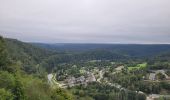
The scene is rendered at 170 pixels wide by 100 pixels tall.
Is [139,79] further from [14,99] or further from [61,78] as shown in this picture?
[14,99]

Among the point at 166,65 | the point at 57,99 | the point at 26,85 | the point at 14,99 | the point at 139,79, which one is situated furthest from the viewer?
the point at 166,65

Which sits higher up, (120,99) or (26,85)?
(26,85)

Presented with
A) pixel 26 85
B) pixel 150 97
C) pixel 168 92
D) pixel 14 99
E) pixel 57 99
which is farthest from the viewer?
pixel 168 92

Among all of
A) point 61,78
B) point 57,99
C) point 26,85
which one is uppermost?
point 26,85

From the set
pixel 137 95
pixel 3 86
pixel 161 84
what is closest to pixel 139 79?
pixel 161 84

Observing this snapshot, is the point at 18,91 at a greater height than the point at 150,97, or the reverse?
the point at 18,91

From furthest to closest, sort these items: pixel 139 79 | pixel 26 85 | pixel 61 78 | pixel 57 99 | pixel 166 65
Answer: pixel 166 65, pixel 61 78, pixel 139 79, pixel 57 99, pixel 26 85

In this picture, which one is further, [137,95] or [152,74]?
[152,74]

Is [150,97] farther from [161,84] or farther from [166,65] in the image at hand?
[166,65]

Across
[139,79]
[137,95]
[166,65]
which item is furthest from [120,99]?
[166,65]
